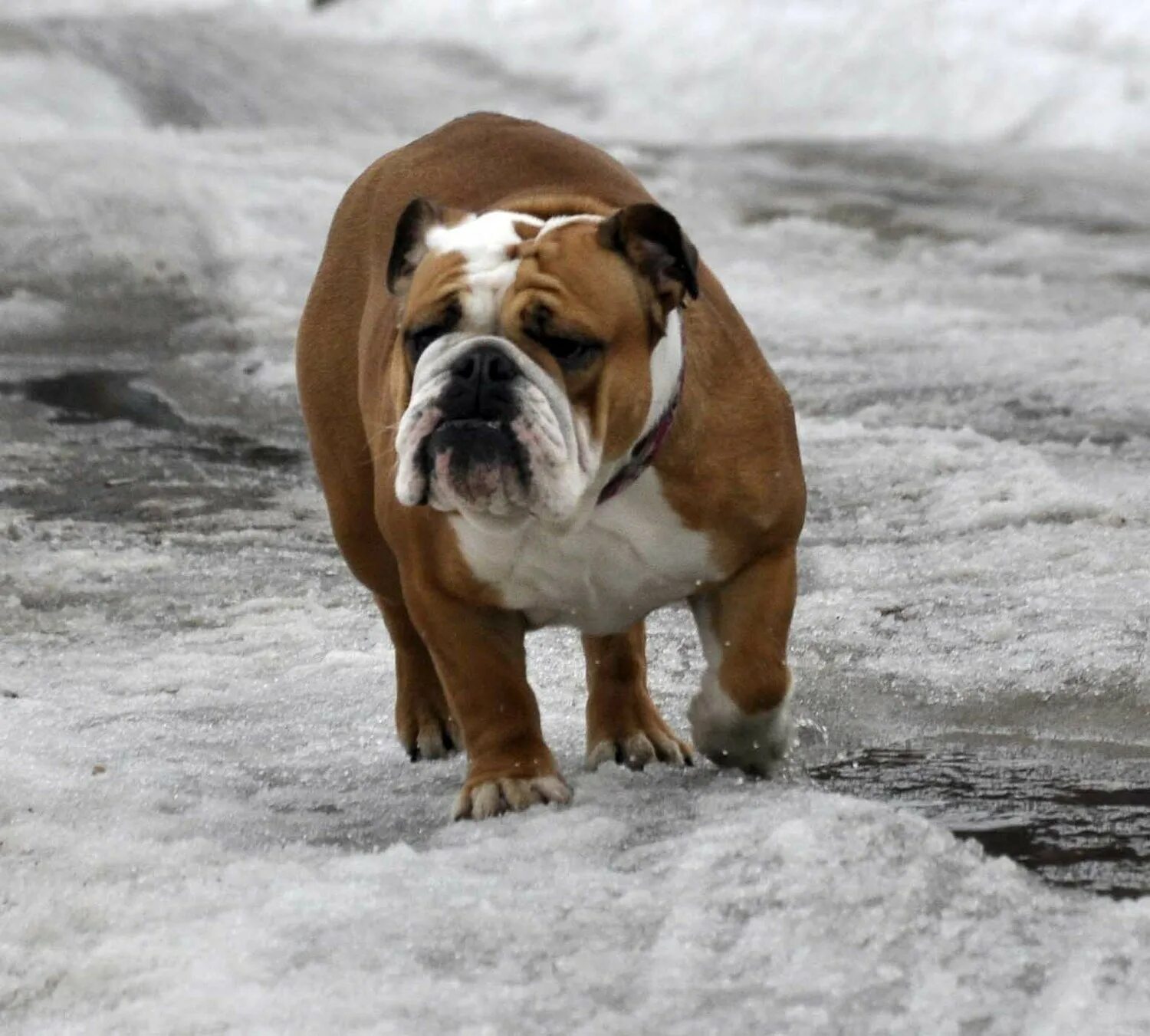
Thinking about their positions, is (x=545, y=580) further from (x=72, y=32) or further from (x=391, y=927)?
(x=72, y=32)

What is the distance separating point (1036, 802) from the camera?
11.9ft

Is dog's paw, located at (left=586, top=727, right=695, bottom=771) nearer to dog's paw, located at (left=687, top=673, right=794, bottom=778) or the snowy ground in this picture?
the snowy ground

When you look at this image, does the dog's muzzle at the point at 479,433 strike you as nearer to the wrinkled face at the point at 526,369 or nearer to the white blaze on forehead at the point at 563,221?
the wrinkled face at the point at 526,369

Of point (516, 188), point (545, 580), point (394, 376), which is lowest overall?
point (545, 580)

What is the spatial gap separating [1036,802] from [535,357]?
44.6 inches

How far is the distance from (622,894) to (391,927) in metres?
0.33

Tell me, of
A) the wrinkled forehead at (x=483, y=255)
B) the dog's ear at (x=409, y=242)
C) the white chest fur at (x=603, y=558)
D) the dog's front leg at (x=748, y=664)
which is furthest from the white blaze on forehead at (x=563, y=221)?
the dog's front leg at (x=748, y=664)

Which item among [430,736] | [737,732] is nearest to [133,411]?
[430,736]

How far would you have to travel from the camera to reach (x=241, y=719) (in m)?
4.42

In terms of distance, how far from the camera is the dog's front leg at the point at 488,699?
3.72 meters

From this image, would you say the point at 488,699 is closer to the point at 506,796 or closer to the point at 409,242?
the point at 506,796

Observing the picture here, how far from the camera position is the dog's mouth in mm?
3199

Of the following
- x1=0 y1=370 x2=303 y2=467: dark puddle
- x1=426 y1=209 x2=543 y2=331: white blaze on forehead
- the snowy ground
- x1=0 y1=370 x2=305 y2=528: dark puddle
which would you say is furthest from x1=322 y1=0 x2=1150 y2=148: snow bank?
x1=426 y1=209 x2=543 y2=331: white blaze on forehead

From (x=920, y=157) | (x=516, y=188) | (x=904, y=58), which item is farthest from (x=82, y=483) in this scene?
(x=904, y=58)
